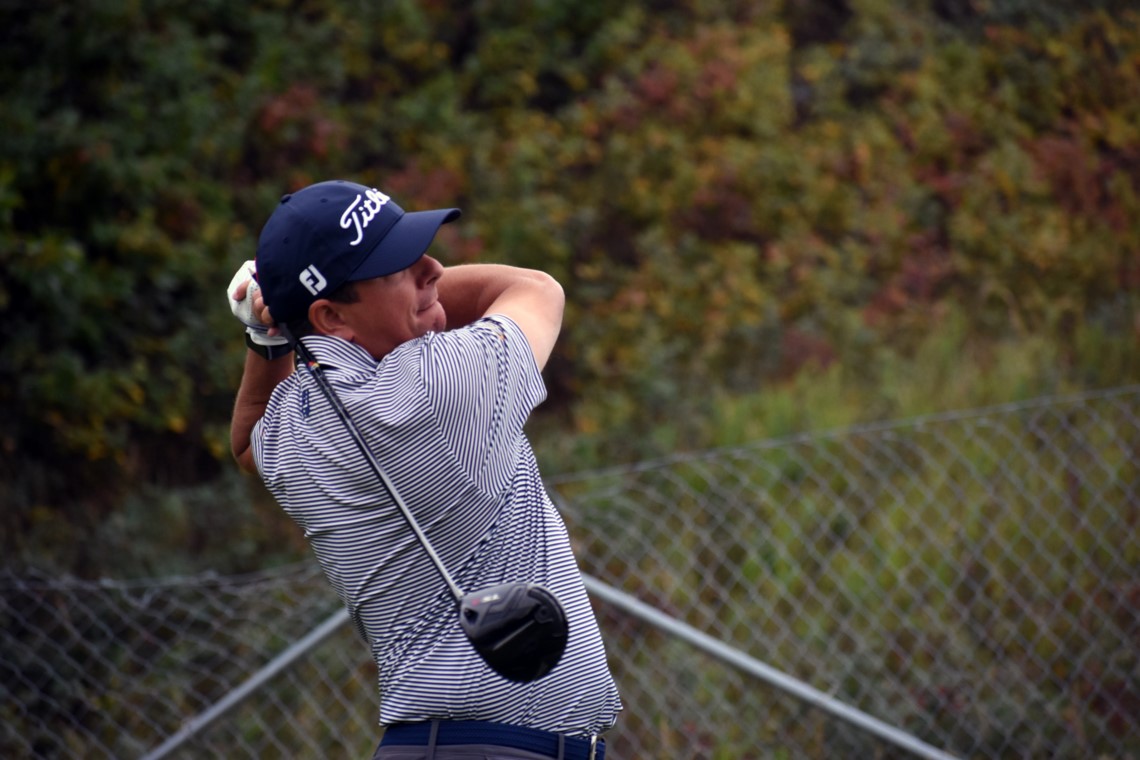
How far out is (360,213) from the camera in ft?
6.89

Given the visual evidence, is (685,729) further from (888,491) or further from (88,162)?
(88,162)

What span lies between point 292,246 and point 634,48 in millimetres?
5230

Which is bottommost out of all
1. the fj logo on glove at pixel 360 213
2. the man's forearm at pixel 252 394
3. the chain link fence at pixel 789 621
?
the chain link fence at pixel 789 621

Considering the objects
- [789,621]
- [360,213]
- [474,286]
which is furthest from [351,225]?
[789,621]

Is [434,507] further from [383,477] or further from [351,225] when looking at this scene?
[351,225]

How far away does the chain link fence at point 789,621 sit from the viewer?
3957mm

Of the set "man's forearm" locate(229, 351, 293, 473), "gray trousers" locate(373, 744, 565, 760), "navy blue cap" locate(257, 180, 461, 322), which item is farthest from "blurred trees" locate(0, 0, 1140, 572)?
"gray trousers" locate(373, 744, 565, 760)

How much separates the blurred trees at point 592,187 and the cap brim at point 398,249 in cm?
293

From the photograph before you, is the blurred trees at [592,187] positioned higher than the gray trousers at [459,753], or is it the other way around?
the gray trousers at [459,753]

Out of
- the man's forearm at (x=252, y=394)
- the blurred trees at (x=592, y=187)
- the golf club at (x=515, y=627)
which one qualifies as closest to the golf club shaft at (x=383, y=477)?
the golf club at (x=515, y=627)

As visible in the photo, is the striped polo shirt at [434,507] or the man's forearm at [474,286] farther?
the man's forearm at [474,286]

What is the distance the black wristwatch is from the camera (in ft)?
7.50

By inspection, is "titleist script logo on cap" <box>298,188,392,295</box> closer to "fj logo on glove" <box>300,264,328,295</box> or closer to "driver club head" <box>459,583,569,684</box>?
"fj logo on glove" <box>300,264,328,295</box>

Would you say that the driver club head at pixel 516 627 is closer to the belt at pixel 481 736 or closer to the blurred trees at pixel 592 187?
the belt at pixel 481 736
